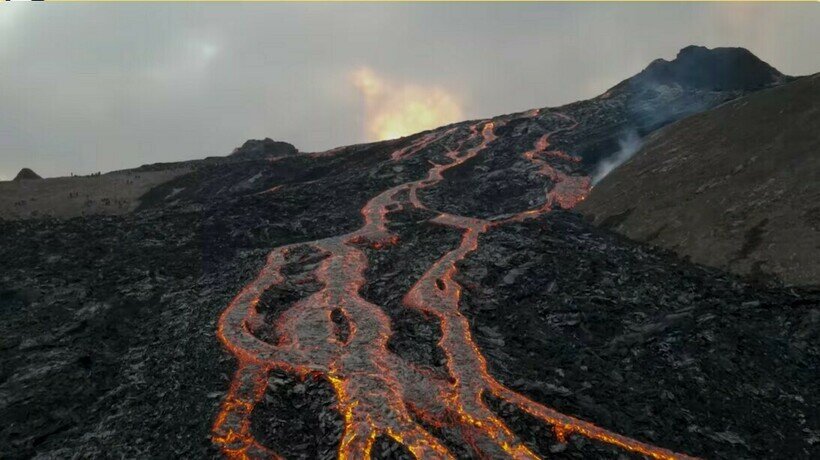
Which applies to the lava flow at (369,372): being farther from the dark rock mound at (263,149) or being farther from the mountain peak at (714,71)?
the mountain peak at (714,71)

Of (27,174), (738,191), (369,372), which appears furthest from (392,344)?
(27,174)

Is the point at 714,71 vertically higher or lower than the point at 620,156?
higher

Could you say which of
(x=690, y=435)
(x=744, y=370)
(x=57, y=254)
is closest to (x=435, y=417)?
(x=690, y=435)

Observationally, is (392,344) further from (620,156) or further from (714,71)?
(714,71)

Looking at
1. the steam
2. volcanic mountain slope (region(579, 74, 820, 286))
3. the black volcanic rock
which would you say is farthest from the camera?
the black volcanic rock

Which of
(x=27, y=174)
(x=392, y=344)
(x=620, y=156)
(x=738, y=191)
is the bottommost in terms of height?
(x=392, y=344)

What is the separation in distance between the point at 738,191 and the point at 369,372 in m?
27.9

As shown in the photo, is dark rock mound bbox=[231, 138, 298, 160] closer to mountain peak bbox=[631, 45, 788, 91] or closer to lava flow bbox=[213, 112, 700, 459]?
mountain peak bbox=[631, 45, 788, 91]

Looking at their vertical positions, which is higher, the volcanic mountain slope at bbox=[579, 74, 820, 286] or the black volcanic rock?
the black volcanic rock

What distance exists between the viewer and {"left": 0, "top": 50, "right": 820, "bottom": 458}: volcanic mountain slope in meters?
17.0

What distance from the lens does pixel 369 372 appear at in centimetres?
2008

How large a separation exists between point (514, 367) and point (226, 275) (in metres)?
20.5

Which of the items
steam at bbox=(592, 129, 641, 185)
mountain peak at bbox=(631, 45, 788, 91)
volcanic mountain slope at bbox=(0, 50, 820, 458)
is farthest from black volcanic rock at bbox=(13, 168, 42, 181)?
mountain peak at bbox=(631, 45, 788, 91)

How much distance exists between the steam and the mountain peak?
1453 inches
